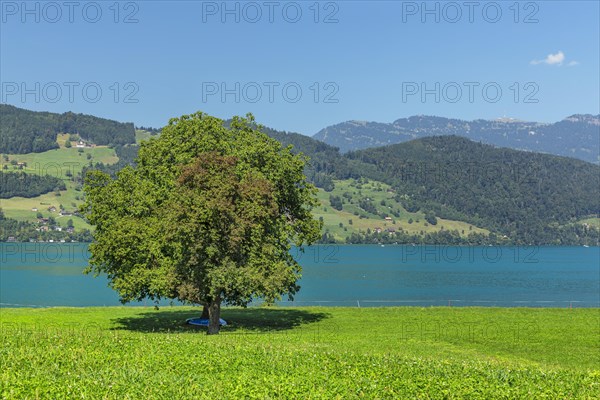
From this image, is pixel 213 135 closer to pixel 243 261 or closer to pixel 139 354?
pixel 243 261

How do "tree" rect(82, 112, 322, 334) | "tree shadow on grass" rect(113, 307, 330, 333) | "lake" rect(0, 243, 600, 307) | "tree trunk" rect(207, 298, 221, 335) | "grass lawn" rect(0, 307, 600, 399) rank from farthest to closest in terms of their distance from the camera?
"lake" rect(0, 243, 600, 307), "tree shadow on grass" rect(113, 307, 330, 333), "tree trunk" rect(207, 298, 221, 335), "tree" rect(82, 112, 322, 334), "grass lawn" rect(0, 307, 600, 399)

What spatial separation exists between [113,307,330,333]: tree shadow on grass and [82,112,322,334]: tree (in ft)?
10.8

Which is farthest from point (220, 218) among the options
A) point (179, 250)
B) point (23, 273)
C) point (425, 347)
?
point (23, 273)

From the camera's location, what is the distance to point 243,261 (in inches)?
1753

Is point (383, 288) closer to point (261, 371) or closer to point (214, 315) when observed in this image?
point (214, 315)

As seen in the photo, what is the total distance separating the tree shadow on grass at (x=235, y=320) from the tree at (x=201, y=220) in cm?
330

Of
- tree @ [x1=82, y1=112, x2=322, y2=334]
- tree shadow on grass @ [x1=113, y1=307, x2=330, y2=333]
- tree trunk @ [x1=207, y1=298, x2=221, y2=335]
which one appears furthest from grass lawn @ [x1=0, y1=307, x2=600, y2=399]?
tree shadow on grass @ [x1=113, y1=307, x2=330, y2=333]

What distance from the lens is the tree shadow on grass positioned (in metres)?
48.5

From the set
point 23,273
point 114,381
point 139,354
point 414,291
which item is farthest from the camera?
point 23,273

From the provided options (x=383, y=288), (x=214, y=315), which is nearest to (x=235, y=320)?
(x=214, y=315)

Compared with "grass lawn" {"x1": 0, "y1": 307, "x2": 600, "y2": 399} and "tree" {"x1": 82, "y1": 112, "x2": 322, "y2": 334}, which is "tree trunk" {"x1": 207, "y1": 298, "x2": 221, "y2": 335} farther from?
Result: "grass lawn" {"x1": 0, "y1": 307, "x2": 600, "y2": 399}

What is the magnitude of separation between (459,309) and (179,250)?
112ft

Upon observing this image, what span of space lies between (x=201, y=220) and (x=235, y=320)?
52.1 feet

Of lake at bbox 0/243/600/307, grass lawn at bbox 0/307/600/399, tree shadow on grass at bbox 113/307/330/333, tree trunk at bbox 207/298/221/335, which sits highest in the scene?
grass lawn at bbox 0/307/600/399
